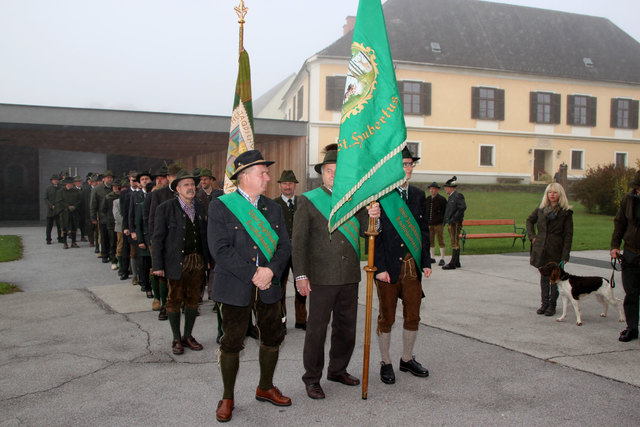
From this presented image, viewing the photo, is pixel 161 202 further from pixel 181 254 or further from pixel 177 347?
pixel 177 347

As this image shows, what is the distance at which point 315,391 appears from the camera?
4.32m

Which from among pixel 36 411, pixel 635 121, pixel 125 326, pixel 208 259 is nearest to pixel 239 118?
pixel 208 259

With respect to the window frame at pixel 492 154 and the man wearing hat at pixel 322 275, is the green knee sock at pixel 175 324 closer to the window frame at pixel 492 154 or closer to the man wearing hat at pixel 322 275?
the man wearing hat at pixel 322 275

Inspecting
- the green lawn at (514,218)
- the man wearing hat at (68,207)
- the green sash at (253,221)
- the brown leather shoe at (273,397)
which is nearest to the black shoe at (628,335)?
the brown leather shoe at (273,397)

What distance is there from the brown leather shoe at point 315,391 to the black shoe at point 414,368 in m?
0.97

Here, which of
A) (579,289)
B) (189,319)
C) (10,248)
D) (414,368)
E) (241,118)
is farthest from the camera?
→ (10,248)

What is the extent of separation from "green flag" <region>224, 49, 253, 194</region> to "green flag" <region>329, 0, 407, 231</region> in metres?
3.04

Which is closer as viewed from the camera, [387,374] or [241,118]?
[387,374]

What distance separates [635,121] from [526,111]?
850 centimetres

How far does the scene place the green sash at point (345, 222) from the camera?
4473 millimetres

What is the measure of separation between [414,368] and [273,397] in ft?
4.71

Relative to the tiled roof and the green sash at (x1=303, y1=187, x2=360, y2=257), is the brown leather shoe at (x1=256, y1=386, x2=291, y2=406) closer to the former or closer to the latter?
the green sash at (x1=303, y1=187, x2=360, y2=257)

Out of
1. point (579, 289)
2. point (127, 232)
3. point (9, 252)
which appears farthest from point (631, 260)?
point (9, 252)

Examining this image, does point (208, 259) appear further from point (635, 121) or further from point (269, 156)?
point (635, 121)
